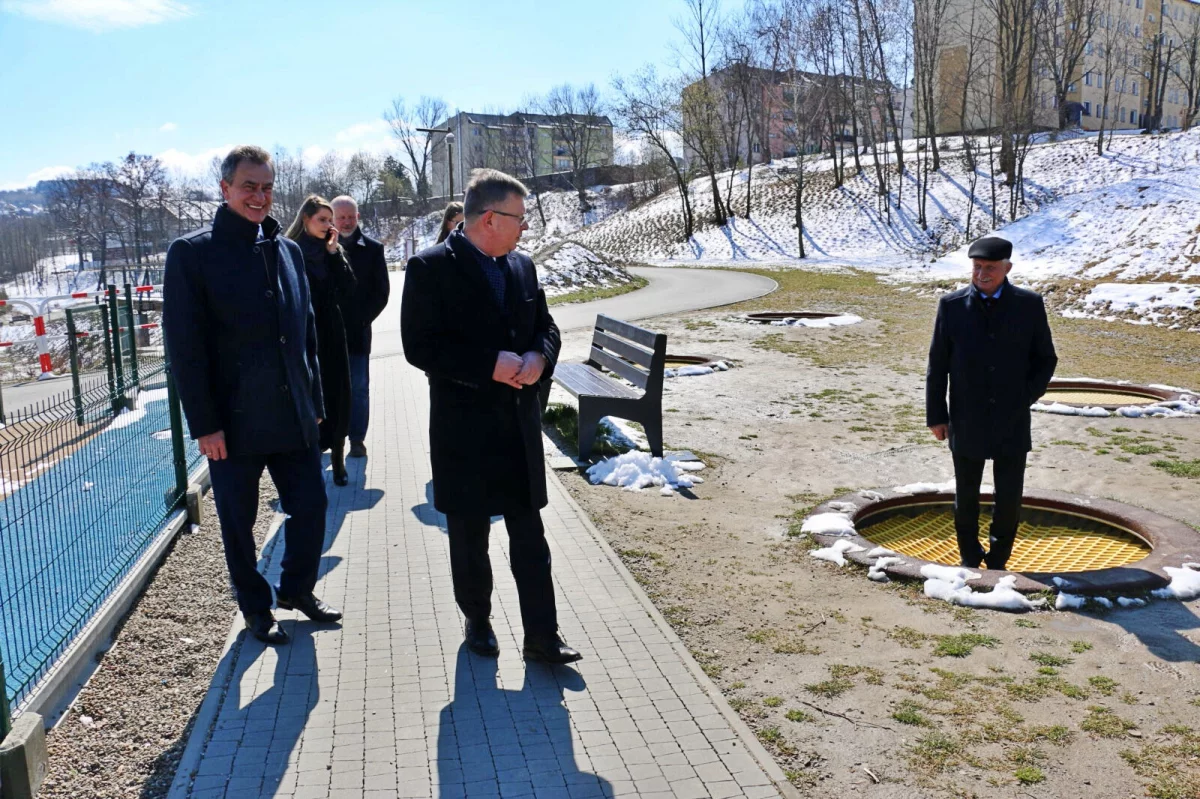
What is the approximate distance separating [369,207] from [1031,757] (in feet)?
340

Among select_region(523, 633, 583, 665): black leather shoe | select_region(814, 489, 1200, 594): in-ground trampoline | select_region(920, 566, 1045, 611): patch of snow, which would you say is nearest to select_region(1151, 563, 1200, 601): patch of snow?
select_region(814, 489, 1200, 594): in-ground trampoline

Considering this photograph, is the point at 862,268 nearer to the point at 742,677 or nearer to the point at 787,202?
the point at 787,202

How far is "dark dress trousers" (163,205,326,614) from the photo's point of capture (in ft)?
12.3

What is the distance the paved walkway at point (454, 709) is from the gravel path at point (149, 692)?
0.48 ft

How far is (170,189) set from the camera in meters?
67.6

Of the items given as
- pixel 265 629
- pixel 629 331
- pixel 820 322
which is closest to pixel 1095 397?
pixel 629 331

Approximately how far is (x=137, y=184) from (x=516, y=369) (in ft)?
231

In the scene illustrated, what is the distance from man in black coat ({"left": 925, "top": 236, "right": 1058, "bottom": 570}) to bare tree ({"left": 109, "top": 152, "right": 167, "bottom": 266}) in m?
67.7

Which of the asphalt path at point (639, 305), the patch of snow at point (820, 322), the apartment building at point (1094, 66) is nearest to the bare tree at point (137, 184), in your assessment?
the asphalt path at point (639, 305)

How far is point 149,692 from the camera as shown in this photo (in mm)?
3748

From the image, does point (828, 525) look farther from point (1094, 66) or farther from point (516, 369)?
point (1094, 66)

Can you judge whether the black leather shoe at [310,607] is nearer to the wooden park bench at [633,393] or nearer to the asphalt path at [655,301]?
the wooden park bench at [633,393]

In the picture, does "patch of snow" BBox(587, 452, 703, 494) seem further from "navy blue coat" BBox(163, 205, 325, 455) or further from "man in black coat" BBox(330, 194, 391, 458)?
"navy blue coat" BBox(163, 205, 325, 455)

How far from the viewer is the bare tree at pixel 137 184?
6438cm
